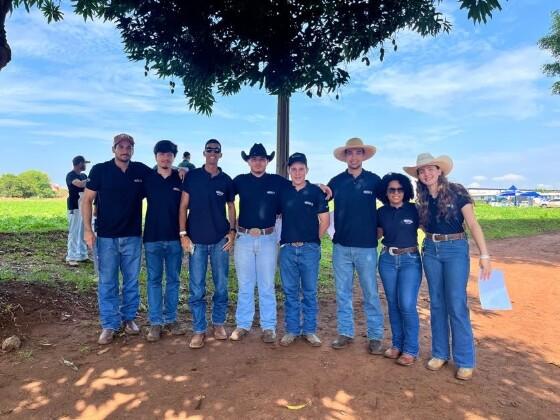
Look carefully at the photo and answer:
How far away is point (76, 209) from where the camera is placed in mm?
10117

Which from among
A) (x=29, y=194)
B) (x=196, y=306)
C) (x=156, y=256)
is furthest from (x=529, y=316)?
(x=29, y=194)

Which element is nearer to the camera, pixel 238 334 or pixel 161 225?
pixel 161 225

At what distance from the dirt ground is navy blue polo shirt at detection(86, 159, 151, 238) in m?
1.51

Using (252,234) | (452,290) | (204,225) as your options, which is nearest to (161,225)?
(204,225)

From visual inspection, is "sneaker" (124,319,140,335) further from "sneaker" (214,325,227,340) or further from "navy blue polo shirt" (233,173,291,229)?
"navy blue polo shirt" (233,173,291,229)

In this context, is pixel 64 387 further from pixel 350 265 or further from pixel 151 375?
pixel 350 265

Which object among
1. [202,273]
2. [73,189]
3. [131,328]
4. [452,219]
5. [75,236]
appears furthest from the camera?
[75,236]

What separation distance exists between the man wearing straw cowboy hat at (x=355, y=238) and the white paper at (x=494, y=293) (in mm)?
1215

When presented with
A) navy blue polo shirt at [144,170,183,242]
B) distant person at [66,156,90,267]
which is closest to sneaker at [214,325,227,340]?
navy blue polo shirt at [144,170,183,242]

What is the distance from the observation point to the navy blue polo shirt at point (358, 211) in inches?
204

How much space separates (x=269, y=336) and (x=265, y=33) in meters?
4.58

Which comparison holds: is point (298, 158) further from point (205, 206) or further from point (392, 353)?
point (392, 353)

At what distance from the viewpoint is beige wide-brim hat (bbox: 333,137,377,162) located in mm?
5332

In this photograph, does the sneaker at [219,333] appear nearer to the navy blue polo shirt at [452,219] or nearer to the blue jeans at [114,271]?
the blue jeans at [114,271]
